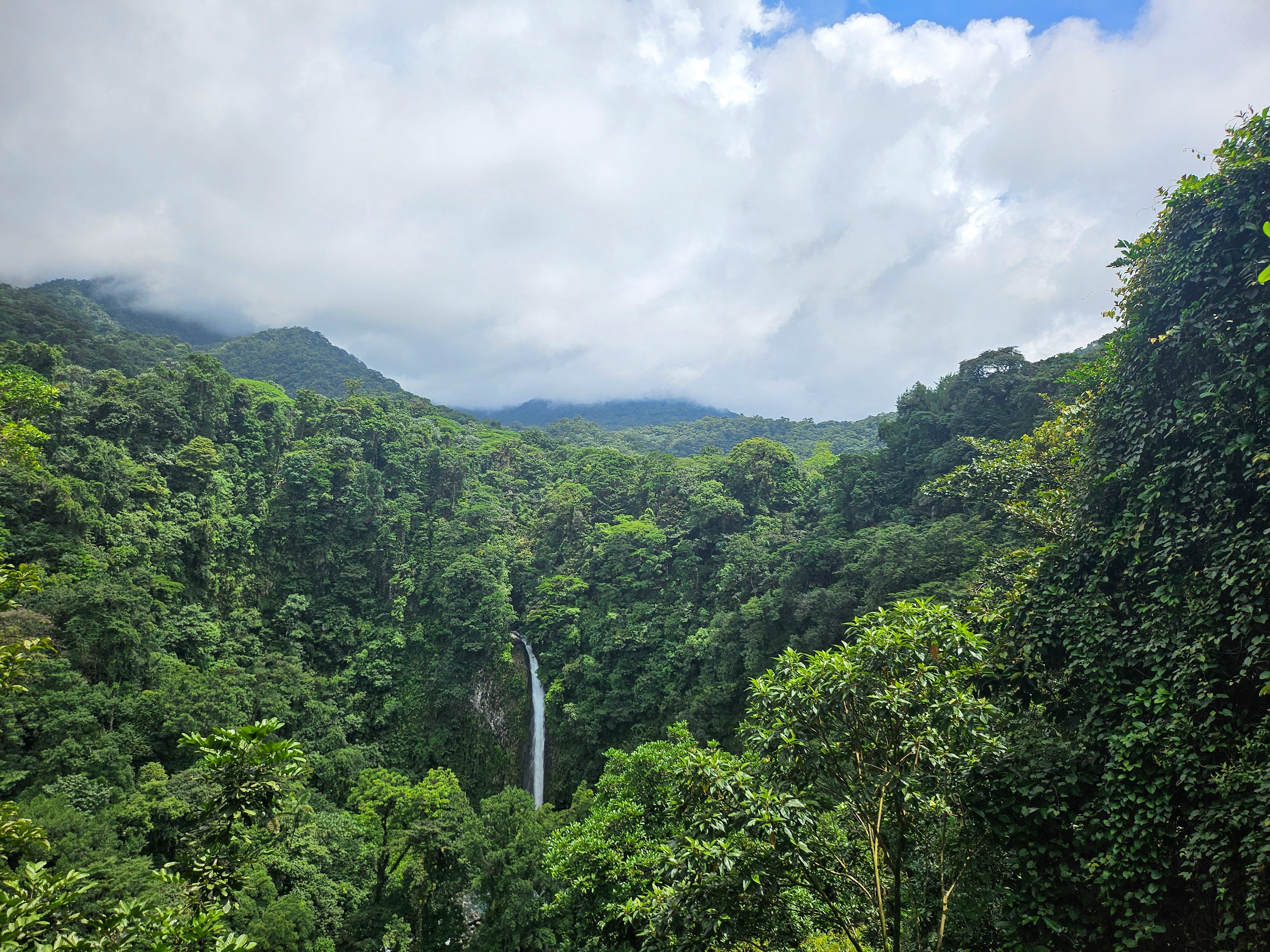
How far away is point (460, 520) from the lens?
94.9 ft

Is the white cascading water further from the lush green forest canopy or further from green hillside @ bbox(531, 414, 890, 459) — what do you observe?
green hillside @ bbox(531, 414, 890, 459)

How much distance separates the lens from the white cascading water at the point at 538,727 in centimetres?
2245

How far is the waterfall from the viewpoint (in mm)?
22469

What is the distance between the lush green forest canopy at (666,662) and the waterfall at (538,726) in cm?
51

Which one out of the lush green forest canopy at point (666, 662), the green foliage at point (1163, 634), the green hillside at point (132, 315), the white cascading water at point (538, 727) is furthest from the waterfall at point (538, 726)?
the green hillside at point (132, 315)

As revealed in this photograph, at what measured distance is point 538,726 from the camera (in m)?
23.8

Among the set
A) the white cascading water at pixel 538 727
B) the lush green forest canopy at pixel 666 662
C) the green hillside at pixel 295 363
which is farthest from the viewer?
the green hillside at pixel 295 363

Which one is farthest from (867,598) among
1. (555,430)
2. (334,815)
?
(555,430)

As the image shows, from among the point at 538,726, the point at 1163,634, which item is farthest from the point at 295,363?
the point at 1163,634

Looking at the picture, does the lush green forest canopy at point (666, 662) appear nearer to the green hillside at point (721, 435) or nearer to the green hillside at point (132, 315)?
the green hillside at point (721, 435)

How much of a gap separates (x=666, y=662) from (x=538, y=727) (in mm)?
6800

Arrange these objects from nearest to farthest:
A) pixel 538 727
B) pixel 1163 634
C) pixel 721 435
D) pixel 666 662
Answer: pixel 1163 634
pixel 666 662
pixel 538 727
pixel 721 435

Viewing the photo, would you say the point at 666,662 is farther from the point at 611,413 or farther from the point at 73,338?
the point at 611,413

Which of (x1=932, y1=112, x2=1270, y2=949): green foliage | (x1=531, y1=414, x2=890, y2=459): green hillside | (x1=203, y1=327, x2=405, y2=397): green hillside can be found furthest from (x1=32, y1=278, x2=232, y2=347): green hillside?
(x1=932, y1=112, x2=1270, y2=949): green foliage
